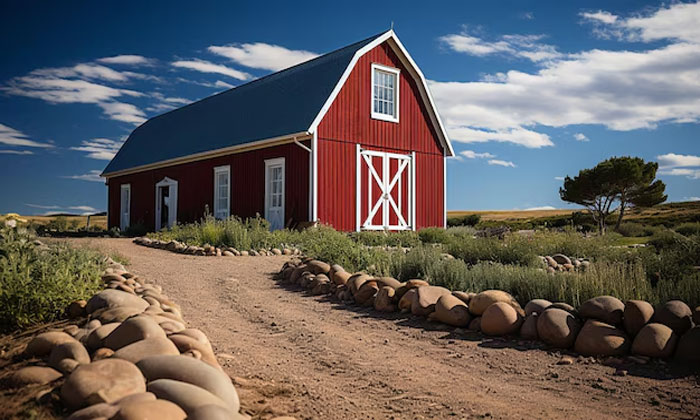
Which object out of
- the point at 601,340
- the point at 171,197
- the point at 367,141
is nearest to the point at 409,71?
the point at 367,141

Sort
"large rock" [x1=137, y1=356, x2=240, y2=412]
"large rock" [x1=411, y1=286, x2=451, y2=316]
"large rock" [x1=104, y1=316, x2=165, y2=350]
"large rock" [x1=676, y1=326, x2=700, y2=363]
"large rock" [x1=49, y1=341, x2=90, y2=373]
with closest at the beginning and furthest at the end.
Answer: "large rock" [x1=137, y1=356, x2=240, y2=412]
"large rock" [x1=49, y1=341, x2=90, y2=373]
"large rock" [x1=104, y1=316, x2=165, y2=350]
"large rock" [x1=676, y1=326, x2=700, y2=363]
"large rock" [x1=411, y1=286, x2=451, y2=316]

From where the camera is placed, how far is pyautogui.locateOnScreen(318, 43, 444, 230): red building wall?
51.2 feet

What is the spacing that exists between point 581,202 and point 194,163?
86.1ft

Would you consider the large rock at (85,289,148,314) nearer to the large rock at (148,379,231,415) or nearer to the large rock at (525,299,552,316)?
the large rock at (148,379,231,415)

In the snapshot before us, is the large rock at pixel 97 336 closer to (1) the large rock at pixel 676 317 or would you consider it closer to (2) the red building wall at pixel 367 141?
(1) the large rock at pixel 676 317

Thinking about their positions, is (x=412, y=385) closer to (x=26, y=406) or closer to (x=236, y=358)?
(x=236, y=358)

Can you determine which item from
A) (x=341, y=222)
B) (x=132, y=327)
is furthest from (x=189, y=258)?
(x=132, y=327)

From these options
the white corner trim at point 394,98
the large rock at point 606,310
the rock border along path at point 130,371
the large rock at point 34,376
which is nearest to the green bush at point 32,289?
the rock border along path at point 130,371

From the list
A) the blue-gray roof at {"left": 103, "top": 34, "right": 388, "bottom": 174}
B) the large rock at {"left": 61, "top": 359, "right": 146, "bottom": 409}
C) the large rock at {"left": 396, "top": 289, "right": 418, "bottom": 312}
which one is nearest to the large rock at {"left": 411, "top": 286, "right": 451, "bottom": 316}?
the large rock at {"left": 396, "top": 289, "right": 418, "bottom": 312}

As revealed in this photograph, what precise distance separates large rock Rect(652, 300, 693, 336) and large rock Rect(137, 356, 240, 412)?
12.3 ft

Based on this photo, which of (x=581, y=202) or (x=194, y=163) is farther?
(x=581, y=202)

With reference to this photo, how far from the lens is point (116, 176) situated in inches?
1086

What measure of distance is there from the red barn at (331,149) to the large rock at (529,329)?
33.8ft

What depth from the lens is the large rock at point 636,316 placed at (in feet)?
15.9
